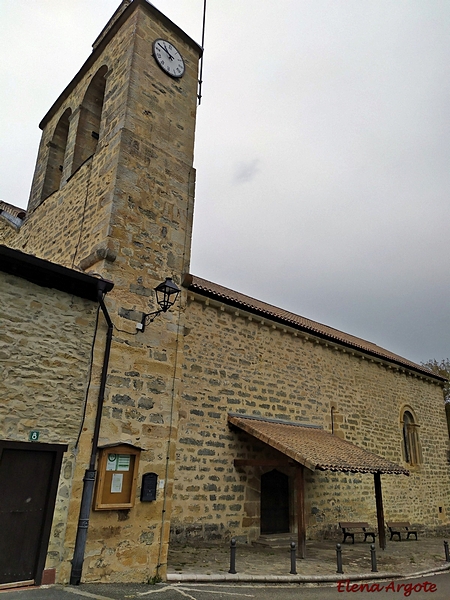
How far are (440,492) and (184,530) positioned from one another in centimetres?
1259

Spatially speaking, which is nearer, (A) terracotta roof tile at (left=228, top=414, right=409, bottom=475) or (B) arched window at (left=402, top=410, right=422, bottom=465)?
(A) terracotta roof tile at (left=228, top=414, right=409, bottom=475)

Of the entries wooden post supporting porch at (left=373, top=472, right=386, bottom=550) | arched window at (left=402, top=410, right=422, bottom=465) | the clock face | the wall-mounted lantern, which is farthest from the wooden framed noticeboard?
arched window at (left=402, top=410, right=422, bottom=465)

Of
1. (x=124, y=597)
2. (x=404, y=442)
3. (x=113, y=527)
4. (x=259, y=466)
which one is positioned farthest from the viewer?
(x=404, y=442)

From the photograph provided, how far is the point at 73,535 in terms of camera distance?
560cm

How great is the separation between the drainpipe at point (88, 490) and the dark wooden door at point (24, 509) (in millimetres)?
394

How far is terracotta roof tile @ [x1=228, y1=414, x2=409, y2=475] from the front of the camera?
8906 mm

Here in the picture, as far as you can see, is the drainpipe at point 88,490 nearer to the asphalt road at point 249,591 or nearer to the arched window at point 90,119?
the asphalt road at point 249,591

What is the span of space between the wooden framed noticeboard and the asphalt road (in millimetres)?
964

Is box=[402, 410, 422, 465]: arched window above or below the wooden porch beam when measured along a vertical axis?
above

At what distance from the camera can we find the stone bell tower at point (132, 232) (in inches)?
244

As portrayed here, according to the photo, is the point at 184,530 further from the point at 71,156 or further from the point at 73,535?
the point at 71,156

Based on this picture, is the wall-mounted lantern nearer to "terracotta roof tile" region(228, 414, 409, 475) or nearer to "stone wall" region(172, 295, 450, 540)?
"stone wall" region(172, 295, 450, 540)

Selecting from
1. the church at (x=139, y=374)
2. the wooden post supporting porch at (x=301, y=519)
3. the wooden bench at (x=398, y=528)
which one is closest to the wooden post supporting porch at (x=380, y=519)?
the church at (x=139, y=374)

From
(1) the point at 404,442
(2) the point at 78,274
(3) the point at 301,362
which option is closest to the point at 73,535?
(2) the point at 78,274
